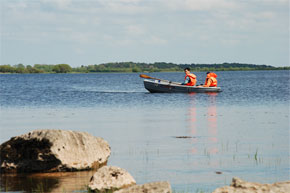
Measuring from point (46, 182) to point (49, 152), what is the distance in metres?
0.76

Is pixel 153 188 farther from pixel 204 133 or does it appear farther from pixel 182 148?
pixel 204 133

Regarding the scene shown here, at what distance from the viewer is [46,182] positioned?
9.48m

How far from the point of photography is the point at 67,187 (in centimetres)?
896

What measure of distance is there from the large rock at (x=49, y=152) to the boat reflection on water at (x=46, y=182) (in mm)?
204

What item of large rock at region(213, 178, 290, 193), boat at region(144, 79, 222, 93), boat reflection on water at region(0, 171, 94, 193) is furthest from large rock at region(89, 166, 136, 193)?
boat at region(144, 79, 222, 93)

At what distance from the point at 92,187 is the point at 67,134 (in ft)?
7.51

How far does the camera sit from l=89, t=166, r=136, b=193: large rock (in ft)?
27.4

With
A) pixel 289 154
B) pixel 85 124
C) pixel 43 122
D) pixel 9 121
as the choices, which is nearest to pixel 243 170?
pixel 289 154

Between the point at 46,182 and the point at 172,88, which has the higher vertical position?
the point at 172,88

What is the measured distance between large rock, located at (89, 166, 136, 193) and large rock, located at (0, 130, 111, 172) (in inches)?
69.1

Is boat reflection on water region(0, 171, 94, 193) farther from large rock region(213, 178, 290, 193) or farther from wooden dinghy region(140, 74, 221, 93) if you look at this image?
wooden dinghy region(140, 74, 221, 93)

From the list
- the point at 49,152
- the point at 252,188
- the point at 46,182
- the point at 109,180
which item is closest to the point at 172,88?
the point at 49,152

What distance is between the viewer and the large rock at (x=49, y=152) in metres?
10.1

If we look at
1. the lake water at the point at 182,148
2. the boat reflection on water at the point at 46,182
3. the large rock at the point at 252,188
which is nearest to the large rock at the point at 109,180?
the boat reflection on water at the point at 46,182
